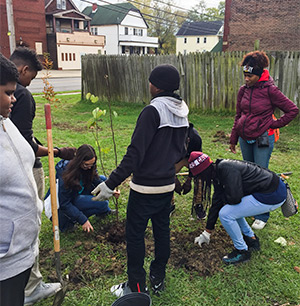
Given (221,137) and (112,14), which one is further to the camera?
(112,14)

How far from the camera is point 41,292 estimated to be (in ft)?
8.74

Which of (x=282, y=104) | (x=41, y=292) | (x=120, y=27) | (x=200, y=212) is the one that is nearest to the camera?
(x=41, y=292)

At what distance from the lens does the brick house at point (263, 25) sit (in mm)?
23234

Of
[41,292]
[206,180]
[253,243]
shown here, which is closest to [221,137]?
[253,243]

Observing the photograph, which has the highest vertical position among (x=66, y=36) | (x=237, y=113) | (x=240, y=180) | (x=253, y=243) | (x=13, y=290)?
(x=66, y=36)

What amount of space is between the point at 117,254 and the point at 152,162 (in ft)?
4.57

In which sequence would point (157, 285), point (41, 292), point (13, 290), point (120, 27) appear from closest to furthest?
point (13, 290) → point (41, 292) → point (157, 285) → point (120, 27)

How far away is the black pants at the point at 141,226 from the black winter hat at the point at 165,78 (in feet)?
2.82

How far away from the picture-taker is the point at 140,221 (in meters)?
2.54

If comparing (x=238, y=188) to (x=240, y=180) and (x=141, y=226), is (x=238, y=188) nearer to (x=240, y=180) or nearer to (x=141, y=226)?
(x=240, y=180)

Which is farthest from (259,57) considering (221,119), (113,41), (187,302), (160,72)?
(113,41)

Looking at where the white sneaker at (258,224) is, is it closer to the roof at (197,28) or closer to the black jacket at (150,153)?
the black jacket at (150,153)

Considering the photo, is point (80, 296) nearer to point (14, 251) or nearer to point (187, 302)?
point (187, 302)

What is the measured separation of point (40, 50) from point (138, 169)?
131 ft
